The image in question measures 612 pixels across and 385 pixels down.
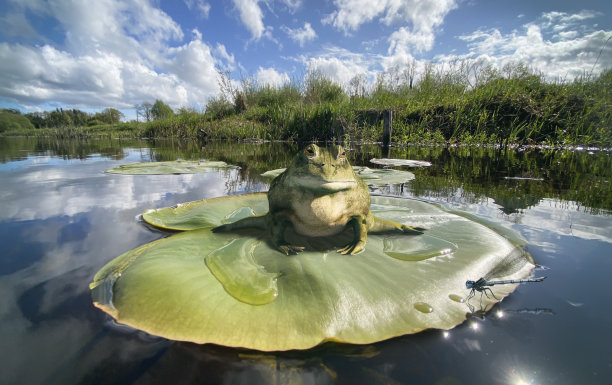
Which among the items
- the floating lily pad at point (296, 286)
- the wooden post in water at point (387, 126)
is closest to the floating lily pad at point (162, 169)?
the floating lily pad at point (296, 286)

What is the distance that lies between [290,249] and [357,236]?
40 centimetres

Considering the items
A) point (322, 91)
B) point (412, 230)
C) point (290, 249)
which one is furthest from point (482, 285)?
point (322, 91)

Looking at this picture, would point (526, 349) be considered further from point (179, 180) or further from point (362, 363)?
point (179, 180)

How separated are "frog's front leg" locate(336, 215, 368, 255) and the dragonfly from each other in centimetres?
54

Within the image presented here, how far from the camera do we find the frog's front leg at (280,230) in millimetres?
1556

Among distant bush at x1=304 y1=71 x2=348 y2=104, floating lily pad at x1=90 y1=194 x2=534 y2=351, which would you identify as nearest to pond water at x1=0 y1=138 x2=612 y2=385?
floating lily pad at x1=90 y1=194 x2=534 y2=351

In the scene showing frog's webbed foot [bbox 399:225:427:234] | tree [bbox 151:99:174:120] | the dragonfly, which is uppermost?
tree [bbox 151:99:174:120]

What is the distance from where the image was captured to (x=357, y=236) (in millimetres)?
1600

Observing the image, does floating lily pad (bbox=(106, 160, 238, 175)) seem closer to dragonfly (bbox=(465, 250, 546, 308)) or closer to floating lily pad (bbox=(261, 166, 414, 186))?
floating lily pad (bbox=(261, 166, 414, 186))

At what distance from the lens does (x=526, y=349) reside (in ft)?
3.20

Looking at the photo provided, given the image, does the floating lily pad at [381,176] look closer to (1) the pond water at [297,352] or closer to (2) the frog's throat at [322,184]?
(1) the pond water at [297,352]

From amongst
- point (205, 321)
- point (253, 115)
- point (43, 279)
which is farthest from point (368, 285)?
point (253, 115)

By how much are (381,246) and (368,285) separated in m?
0.44

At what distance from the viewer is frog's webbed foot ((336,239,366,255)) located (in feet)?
5.03
